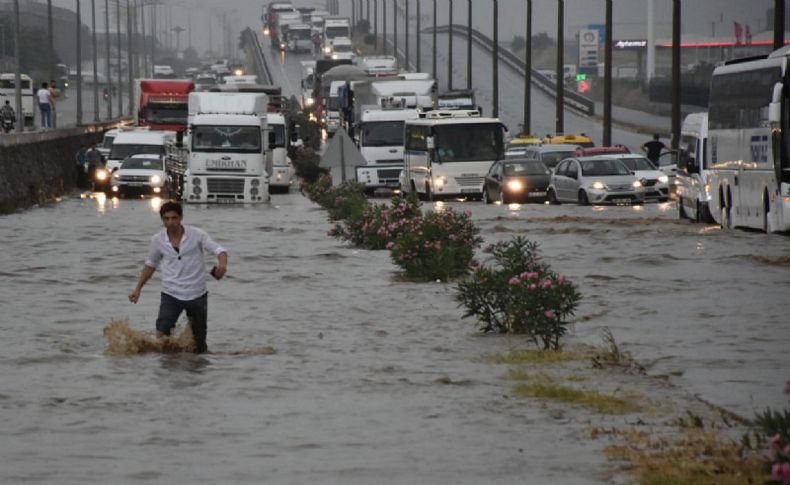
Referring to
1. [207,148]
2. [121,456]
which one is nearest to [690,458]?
[121,456]

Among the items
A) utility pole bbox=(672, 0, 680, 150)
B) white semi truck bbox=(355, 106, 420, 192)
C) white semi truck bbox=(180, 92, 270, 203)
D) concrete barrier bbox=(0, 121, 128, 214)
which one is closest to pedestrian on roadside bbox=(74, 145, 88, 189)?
concrete barrier bbox=(0, 121, 128, 214)

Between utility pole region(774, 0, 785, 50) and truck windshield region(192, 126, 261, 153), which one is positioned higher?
utility pole region(774, 0, 785, 50)

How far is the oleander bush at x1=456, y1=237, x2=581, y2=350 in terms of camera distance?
18906mm

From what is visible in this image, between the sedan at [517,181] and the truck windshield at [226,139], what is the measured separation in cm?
644

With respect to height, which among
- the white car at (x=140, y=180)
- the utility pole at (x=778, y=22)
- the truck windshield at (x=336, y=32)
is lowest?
the white car at (x=140, y=180)

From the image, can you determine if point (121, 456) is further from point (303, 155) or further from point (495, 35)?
point (495, 35)

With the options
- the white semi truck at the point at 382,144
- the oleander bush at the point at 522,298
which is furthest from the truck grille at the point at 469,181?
the oleander bush at the point at 522,298

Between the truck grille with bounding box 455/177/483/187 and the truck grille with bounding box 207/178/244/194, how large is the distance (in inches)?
248

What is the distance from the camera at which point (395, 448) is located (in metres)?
12.7

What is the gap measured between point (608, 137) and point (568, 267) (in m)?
49.4

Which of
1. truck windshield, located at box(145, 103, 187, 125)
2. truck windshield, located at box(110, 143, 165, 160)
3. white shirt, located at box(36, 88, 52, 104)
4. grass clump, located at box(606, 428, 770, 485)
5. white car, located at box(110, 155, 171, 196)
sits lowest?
white car, located at box(110, 155, 171, 196)

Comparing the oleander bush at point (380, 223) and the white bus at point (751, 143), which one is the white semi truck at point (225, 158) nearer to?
the oleander bush at point (380, 223)

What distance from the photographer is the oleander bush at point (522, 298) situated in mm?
18906

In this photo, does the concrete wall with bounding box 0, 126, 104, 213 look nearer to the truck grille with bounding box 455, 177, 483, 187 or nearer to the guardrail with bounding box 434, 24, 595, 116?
the truck grille with bounding box 455, 177, 483, 187
